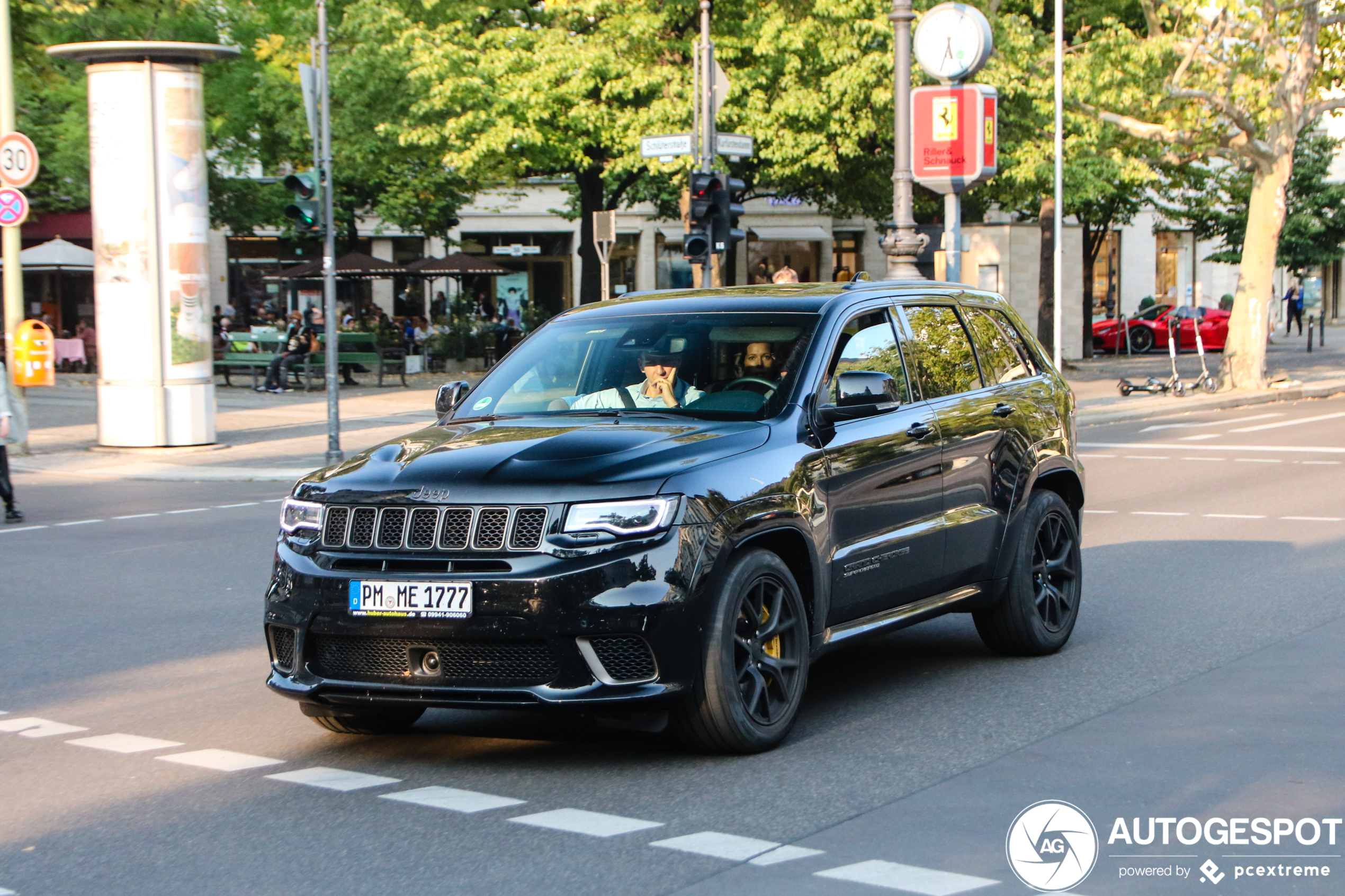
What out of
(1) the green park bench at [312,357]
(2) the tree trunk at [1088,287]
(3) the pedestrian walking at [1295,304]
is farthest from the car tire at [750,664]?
(3) the pedestrian walking at [1295,304]

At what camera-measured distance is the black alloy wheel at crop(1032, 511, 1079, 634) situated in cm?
785

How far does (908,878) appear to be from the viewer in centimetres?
450

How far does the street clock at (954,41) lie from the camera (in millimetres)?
20469

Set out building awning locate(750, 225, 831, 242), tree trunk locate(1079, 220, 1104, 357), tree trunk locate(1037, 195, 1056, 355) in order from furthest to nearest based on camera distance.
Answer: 1. building awning locate(750, 225, 831, 242)
2. tree trunk locate(1079, 220, 1104, 357)
3. tree trunk locate(1037, 195, 1056, 355)

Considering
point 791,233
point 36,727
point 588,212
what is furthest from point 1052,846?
point 791,233

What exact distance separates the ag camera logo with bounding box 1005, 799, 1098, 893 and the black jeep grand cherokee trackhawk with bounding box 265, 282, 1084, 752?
1.16m

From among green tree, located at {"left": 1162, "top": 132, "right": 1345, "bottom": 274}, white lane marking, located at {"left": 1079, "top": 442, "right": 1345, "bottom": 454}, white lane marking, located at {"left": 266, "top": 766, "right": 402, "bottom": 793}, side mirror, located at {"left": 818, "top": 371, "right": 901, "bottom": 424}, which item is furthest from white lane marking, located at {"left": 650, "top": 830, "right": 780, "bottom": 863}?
green tree, located at {"left": 1162, "top": 132, "right": 1345, "bottom": 274}

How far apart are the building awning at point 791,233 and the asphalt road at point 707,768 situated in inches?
1720

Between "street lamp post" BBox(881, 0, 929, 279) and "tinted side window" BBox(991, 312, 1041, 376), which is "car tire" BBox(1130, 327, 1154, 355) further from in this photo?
"tinted side window" BBox(991, 312, 1041, 376)

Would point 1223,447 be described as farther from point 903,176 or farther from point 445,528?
point 445,528

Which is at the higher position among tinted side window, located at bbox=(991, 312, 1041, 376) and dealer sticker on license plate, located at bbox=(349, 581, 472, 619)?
tinted side window, located at bbox=(991, 312, 1041, 376)

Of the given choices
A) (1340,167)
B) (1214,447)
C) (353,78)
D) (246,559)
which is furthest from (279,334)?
(1340,167)

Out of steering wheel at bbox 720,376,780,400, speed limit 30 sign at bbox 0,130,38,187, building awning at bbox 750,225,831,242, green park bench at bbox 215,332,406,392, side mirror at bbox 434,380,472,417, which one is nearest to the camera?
steering wheel at bbox 720,376,780,400

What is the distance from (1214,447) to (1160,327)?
2617cm
